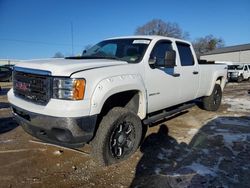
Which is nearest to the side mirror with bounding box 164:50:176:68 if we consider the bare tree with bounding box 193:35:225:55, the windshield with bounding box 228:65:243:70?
the windshield with bounding box 228:65:243:70

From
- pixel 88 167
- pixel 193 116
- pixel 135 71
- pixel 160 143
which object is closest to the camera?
pixel 88 167

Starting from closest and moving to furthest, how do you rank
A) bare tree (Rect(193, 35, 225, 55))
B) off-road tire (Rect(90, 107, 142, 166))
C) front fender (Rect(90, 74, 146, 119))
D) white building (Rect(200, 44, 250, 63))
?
front fender (Rect(90, 74, 146, 119)) < off-road tire (Rect(90, 107, 142, 166)) < white building (Rect(200, 44, 250, 63)) < bare tree (Rect(193, 35, 225, 55))

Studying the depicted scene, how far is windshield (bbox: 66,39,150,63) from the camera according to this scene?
4738mm

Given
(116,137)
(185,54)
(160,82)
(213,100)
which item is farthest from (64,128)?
(213,100)

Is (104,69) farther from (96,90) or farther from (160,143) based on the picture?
(160,143)

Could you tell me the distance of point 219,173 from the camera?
3.76m

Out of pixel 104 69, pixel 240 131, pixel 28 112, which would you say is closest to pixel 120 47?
pixel 104 69

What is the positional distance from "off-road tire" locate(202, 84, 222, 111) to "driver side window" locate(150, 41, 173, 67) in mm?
2967

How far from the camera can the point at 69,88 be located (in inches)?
133

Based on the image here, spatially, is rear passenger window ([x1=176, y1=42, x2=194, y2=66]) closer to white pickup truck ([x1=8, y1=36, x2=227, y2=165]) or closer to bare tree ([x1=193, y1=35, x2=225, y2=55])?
white pickup truck ([x1=8, y1=36, x2=227, y2=165])

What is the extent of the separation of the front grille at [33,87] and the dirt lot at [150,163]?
3.51ft

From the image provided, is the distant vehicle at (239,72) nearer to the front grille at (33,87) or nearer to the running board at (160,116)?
the running board at (160,116)

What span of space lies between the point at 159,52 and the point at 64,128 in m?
2.60

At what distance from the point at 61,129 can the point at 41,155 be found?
1.28 m
